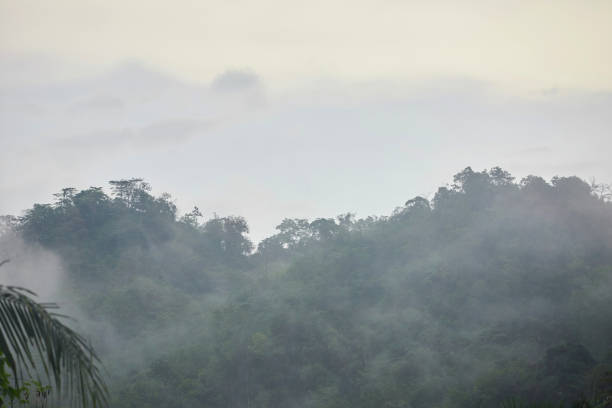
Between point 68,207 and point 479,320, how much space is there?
29392 mm

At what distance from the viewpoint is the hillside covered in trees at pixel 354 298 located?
2730 cm

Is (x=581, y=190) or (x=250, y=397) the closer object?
(x=250, y=397)

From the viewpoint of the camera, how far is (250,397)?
29.3 metres

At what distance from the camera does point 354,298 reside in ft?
122

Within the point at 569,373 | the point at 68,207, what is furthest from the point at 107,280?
the point at 569,373

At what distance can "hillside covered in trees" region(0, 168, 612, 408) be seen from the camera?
27.3 meters

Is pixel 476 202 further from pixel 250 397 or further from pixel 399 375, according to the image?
pixel 250 397

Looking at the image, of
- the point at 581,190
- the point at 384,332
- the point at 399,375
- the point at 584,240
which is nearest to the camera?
the point at 399,375

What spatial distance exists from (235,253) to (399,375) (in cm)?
2310

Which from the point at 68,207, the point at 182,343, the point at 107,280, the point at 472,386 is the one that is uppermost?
the point at 68,207

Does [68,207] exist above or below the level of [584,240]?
above

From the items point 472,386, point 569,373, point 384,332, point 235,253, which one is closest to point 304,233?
point 235,253

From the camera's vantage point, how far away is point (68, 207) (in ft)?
147

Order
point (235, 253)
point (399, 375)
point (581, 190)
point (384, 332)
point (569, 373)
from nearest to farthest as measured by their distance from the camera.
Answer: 1. point (569, 373)
2. point (399, 375)
3. point (384, 332)
4. point (581, 190)
5. point (235, 253)
